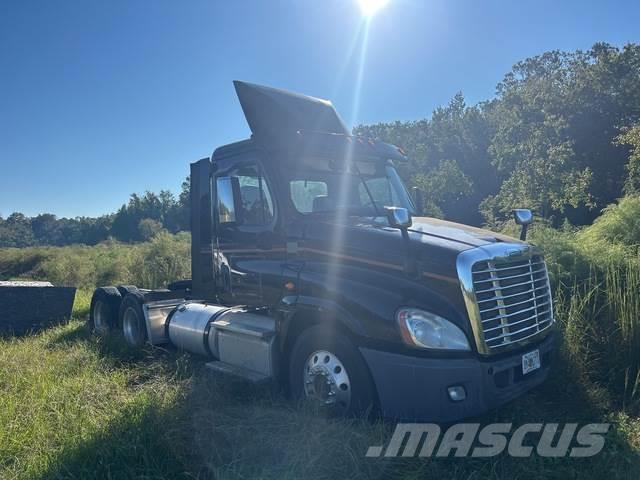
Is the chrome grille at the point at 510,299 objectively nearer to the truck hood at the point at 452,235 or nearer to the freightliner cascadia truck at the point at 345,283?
the freightliner cascadia truck at the point at 345,283

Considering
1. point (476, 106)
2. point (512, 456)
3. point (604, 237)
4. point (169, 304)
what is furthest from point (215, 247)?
point (476, 106)

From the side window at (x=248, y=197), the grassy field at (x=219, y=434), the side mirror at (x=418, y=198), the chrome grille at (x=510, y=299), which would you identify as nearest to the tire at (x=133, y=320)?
the grassy field at (x=219, y=434)

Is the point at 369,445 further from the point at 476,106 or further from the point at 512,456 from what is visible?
the point at 476,106

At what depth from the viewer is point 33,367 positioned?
6012 mm

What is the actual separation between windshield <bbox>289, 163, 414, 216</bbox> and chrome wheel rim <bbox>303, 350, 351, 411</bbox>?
1494mm

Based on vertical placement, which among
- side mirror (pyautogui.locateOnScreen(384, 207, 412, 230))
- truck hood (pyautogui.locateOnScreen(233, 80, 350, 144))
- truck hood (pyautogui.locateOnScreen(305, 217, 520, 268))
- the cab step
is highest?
truck hood (pyautogui.locateOnScreen(233, 80, 350, 144))

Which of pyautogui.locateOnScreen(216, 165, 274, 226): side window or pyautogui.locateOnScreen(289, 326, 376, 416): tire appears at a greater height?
pyautogui.locateOnScreen(216, 165, 274, 226): side window

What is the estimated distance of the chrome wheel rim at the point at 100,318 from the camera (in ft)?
26.7

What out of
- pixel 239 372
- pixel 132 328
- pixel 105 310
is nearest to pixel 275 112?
pixel 239 372

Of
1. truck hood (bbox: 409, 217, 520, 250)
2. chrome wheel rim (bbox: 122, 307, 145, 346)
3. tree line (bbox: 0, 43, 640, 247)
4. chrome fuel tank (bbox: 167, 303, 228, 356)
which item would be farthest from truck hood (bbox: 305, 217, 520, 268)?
tree line (bbox: 0, 43, 640, 247)

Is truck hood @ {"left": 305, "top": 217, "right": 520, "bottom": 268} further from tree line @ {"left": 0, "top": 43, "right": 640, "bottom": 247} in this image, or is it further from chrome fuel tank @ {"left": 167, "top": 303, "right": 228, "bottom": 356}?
tree line @ {"left": 0, "top": 43, "right": 640, "bottom": 247}

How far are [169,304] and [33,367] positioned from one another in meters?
1.91

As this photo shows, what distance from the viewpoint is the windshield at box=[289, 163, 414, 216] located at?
191 inches

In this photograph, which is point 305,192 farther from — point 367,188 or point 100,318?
point 100,318
